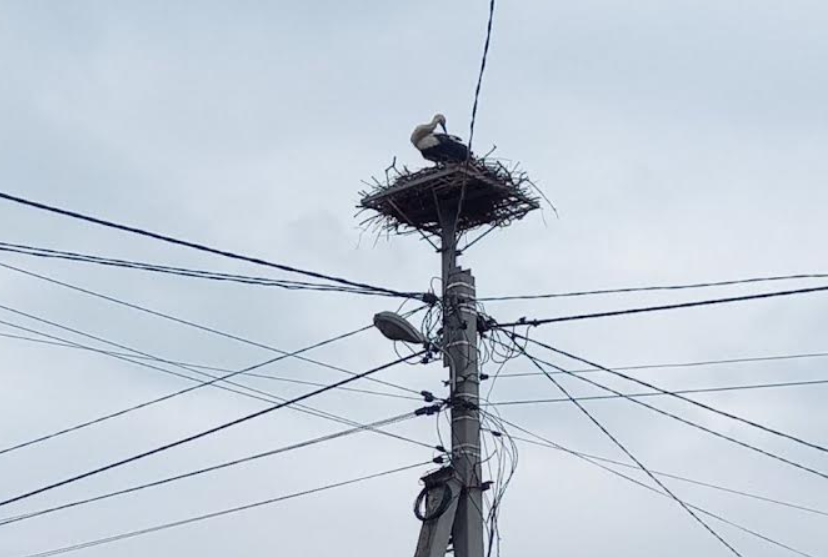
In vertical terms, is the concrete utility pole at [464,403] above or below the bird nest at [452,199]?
below

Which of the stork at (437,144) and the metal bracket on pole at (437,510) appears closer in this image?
the metal bracket on pole at (437,510)

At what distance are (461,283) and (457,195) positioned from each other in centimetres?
149

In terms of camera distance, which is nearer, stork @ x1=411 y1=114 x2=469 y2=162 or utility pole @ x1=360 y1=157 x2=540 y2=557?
utility pole @ x1=360 y1=157 x2=540 y2=557

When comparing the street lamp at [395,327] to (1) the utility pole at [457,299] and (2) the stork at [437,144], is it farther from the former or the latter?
(2) the stork at [437,144]

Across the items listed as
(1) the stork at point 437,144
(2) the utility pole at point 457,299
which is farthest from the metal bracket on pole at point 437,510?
(1) the stork at point 437,144

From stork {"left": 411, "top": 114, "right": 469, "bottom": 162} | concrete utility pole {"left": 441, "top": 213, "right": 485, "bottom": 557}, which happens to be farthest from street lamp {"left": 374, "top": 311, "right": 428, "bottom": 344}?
stork {"left": 411, "top": 114, "right": 469, "bottom": 162}

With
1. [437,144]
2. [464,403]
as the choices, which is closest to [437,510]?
[464,403]

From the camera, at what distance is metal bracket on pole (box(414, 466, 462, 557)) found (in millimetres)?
12203

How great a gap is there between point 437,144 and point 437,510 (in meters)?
4.20

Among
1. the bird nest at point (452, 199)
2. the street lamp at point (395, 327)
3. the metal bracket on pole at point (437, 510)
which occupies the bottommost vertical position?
the metal bracket on pole at point (437, 510)

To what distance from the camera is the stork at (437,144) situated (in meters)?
14.8

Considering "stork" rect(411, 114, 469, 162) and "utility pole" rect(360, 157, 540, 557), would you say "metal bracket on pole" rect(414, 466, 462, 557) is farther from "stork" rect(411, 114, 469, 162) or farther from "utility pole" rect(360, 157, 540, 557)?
"stork" rect(411, 114, 469, 162)

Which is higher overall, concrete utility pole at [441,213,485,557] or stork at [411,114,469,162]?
stork at [411,114,469,162]

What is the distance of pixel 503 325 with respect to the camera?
13.3m
